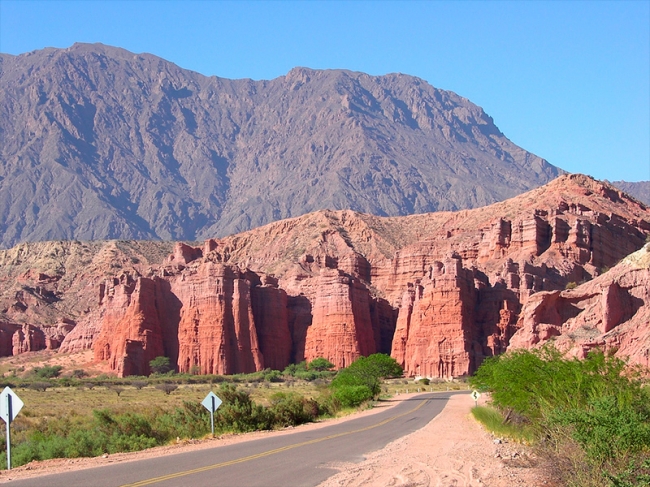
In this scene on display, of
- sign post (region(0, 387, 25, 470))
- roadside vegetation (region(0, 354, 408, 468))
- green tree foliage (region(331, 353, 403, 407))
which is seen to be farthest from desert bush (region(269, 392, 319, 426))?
sign post (region(0, 387, 25, 470))

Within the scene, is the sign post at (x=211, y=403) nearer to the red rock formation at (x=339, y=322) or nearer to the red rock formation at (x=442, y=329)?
the red rock formation at (x=442, y=329)

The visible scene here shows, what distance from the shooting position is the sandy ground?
21.4 metres

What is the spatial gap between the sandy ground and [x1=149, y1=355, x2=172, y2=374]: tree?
247ft

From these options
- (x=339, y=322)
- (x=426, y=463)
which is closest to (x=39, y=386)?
(x=339, y=322)

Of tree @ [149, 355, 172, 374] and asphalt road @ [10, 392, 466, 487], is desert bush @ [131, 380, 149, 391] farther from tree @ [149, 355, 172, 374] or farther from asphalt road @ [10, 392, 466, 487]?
asphalt road @ [10, 392, 466, 487]

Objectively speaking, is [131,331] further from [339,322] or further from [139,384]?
[339,322]

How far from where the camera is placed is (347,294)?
11606cm

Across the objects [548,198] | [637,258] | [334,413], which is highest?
[548,198]

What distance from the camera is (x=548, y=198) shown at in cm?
14375

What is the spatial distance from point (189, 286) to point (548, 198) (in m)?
59.3

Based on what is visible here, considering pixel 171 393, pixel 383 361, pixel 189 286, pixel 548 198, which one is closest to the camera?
pixel 171 393

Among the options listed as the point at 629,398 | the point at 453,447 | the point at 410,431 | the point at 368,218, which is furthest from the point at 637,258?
the point at 368,218

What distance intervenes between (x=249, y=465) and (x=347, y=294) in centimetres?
9203

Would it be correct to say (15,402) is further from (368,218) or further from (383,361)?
(368,218)
